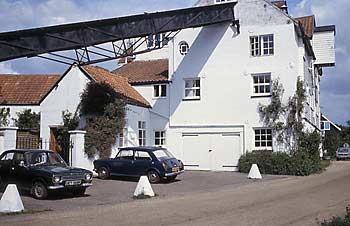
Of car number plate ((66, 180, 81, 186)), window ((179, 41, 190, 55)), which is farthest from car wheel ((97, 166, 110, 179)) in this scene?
window ((179, 41, 190, 55))

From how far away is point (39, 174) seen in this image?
583 inches

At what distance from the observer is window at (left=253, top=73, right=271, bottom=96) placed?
28.0 m

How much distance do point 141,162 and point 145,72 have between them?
496 inches

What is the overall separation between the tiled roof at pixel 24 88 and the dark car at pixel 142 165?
17080mm

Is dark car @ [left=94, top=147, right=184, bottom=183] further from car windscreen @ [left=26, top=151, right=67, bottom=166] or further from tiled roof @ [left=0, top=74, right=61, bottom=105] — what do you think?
tiled roof @ [left=0, top=74, right=61, bottom=105]

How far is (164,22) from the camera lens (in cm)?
2438

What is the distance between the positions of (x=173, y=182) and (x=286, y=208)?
29.1 ft

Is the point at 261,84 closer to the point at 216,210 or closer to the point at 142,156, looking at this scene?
the point at 142,156

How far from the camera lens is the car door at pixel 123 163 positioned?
21.1 meters

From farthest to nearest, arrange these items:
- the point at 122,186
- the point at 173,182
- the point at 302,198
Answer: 1. the point at 173,182
2. the point at 122,186
3. the point at 302,198

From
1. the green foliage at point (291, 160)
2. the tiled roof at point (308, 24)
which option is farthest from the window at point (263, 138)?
the tiled roof at point (308, 24)

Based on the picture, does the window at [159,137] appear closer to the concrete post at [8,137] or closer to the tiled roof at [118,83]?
the tiled roof at [118,83]

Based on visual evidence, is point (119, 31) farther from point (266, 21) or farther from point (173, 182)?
point (266, 21)

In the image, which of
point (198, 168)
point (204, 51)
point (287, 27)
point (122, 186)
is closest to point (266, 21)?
point (287, 27)
